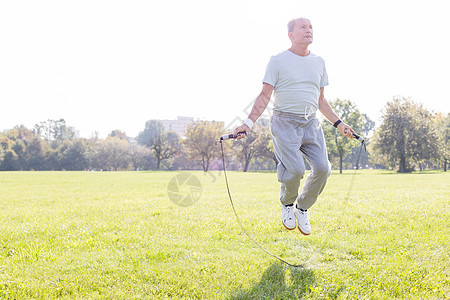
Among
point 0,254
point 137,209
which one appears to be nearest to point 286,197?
Result: point 0,254

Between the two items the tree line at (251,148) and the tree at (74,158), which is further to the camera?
the tree at (74,158)

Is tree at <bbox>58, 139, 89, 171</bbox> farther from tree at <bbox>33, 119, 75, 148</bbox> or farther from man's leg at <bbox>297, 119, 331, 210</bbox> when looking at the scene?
man's leg at <bbox>297, 119, 331, 210</bbox>

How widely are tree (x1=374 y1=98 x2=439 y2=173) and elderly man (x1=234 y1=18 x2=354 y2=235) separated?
190ft

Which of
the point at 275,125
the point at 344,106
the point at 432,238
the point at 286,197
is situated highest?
the point at 344,106

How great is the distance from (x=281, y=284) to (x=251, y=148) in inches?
2322

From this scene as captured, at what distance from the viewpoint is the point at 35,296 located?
13.2ft

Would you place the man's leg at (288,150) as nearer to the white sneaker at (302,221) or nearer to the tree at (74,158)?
the white sneaker at (302,221)

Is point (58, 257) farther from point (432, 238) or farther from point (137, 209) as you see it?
point (432, 238)

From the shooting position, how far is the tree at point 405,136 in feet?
186

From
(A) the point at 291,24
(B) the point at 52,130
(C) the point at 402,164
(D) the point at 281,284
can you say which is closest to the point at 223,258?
(D) the point at 281,284

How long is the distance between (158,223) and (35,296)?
409cm

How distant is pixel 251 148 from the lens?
6309cm

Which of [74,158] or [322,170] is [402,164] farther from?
[74,158]

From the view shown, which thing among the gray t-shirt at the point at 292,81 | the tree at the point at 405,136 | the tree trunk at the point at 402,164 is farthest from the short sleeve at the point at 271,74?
the tree trunk at the point at 402,164
